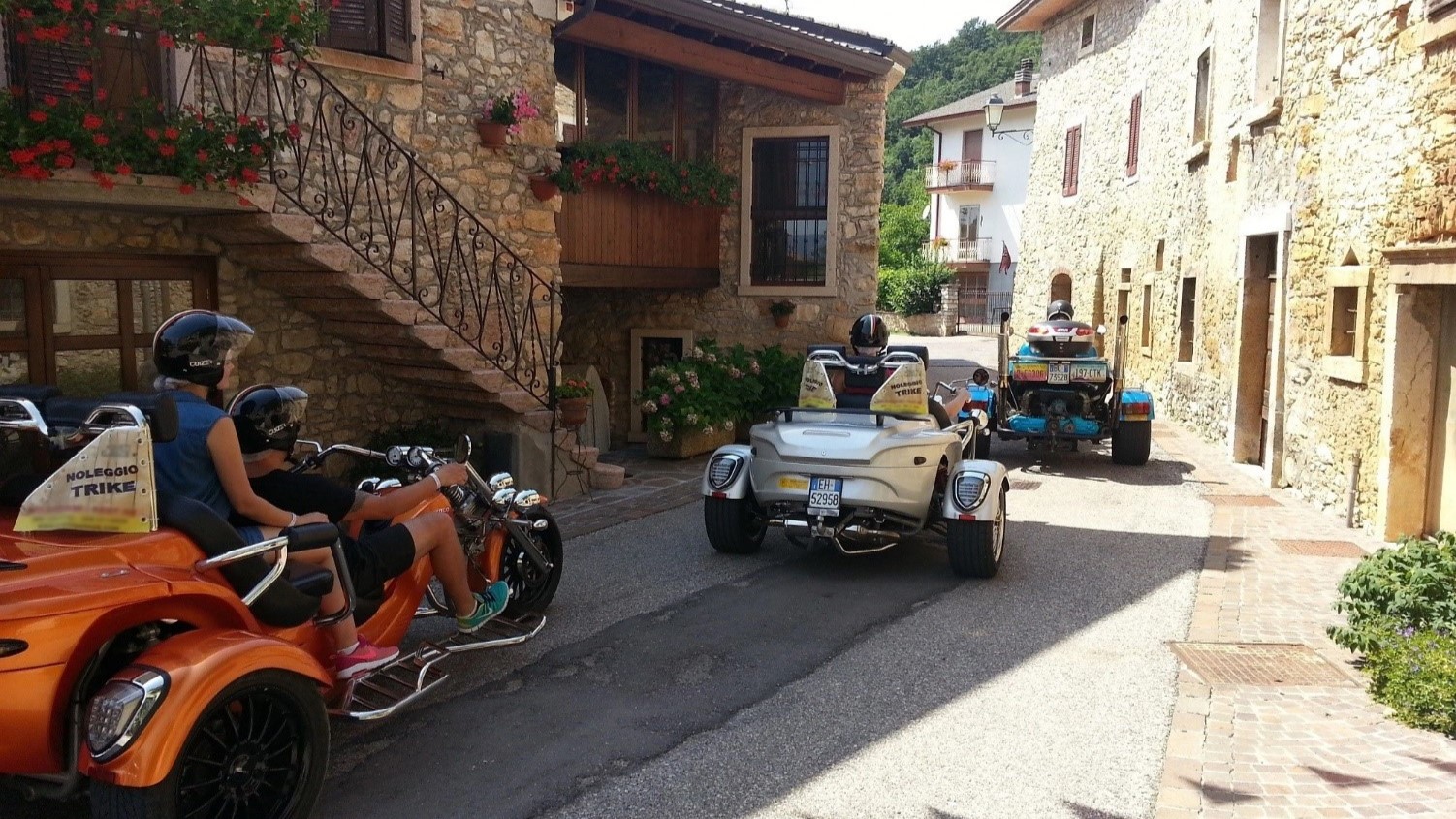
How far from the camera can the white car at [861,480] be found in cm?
629

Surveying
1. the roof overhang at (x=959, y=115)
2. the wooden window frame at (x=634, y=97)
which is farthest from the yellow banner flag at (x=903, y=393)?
the roof overhang at (x=959, y=115)

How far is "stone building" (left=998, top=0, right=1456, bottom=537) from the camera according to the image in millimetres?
7316

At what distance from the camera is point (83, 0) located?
18.2ft

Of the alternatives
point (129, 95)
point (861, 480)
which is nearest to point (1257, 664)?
point (861, 480)

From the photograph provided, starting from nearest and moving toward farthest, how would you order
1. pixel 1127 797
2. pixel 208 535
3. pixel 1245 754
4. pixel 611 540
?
pixel 208 535 → pixel 1127 797 → pixel 1245 754 → pixel 611 540

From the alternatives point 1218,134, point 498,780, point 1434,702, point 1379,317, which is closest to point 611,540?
point 498,780

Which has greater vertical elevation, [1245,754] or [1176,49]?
[1176,49]

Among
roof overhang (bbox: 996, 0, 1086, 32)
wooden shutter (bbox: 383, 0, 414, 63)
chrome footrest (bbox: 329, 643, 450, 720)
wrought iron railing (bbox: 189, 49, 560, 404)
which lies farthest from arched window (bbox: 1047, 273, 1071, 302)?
chrome footrest (bbox: 329, 643, 450, 720)

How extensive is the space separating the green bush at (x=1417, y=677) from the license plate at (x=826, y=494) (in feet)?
9.02

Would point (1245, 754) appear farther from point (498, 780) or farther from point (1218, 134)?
point (1218, 134)

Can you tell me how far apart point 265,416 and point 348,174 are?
176 inches

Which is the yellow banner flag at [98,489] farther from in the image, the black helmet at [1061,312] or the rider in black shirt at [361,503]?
the black helmet at [1061,312]

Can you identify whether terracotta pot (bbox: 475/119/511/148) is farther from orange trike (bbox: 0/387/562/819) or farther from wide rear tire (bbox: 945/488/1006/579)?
orange trike (bbox: 0/387/562/819)

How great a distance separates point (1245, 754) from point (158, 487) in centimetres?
398
